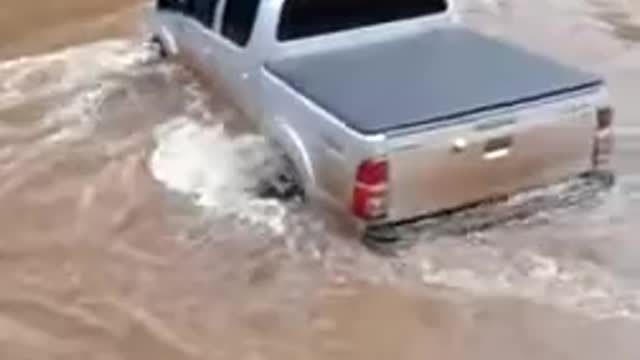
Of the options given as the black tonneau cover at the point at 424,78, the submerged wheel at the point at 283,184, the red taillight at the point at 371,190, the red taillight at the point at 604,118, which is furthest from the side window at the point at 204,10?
the red taillight at the point at 604,118

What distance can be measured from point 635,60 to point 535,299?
506 cm

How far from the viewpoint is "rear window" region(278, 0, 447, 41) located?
31.8 feet

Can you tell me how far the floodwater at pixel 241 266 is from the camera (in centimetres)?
821

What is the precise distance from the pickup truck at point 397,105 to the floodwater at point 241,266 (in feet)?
1.01

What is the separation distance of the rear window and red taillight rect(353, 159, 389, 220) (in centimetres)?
170

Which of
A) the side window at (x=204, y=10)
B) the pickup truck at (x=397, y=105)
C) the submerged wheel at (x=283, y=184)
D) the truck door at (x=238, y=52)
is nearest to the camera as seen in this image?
the pickup truck at (x=397, y=105)

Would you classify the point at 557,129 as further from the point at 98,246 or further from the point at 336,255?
the point at 98,246

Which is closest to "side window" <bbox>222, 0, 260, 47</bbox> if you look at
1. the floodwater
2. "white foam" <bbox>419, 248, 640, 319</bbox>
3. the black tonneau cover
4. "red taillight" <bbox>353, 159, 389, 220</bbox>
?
the black tonneau cover

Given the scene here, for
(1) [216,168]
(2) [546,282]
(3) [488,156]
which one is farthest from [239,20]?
(2) [546,282]

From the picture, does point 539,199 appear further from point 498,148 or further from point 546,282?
point 546,282

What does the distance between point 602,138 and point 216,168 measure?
2854 mm

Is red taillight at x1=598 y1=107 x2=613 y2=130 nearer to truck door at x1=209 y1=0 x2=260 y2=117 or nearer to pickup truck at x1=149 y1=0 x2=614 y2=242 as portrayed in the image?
pickup truck at x1=149 y1=0 x2=614 y2=242

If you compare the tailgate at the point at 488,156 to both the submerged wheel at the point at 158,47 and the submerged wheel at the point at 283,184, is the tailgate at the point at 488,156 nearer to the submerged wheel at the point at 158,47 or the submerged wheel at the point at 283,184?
the submerged wheel at the point at 283,184

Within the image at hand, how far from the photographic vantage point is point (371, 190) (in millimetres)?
8375
